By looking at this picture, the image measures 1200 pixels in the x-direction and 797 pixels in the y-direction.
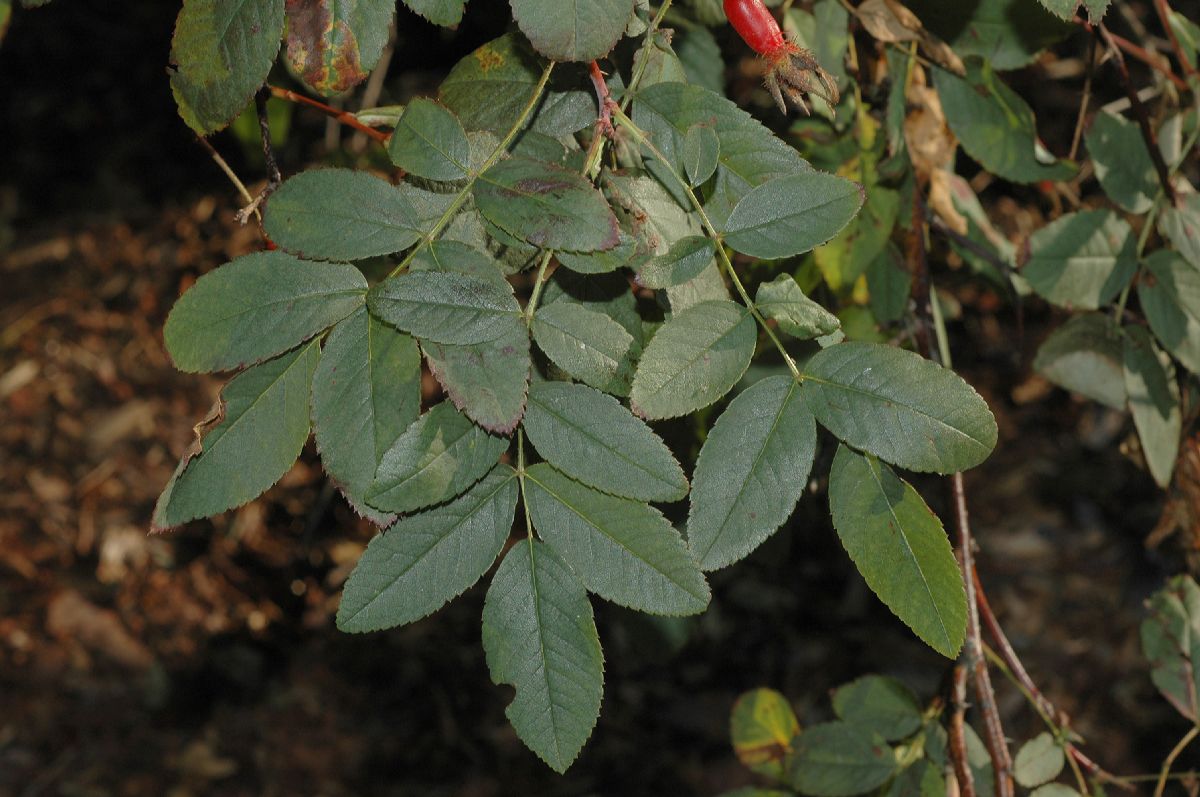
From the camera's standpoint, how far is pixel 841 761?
4.64ft

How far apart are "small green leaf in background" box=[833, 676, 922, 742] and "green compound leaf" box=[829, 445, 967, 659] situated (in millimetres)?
494

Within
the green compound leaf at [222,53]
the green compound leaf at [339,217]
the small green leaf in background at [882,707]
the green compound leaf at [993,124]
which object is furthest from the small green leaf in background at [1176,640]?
the green compound leaf at [222,53]

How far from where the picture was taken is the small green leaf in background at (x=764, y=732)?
156 centimetres

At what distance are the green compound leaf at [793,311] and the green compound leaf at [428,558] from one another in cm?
27

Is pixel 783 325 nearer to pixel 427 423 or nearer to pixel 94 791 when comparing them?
pixel 427 423

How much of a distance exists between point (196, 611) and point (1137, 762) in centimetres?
251

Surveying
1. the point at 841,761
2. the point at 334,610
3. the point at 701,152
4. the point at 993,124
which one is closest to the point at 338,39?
the point at 701,152

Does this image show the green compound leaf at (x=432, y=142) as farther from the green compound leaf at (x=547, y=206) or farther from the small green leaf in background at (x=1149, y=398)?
the small green leaf in background at (x=1149, y=398)

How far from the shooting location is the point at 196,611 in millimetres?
3285

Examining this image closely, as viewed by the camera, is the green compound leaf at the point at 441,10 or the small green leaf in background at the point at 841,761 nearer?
the green compound leaf at the point at 441,10

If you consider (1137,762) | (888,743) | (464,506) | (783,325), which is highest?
(783,325)

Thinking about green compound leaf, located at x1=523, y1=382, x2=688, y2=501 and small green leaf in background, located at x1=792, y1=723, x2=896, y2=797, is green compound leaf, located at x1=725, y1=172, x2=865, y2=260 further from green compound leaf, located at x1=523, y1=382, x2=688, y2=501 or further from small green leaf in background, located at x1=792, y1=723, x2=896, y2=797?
small green leaf in background, located at x1=792, y1=723, x2=896, y2=797

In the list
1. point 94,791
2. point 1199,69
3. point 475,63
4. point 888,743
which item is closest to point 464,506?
point 475,63

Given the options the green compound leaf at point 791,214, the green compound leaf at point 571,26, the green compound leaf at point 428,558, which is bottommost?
the green compound leaf at point 428,558
